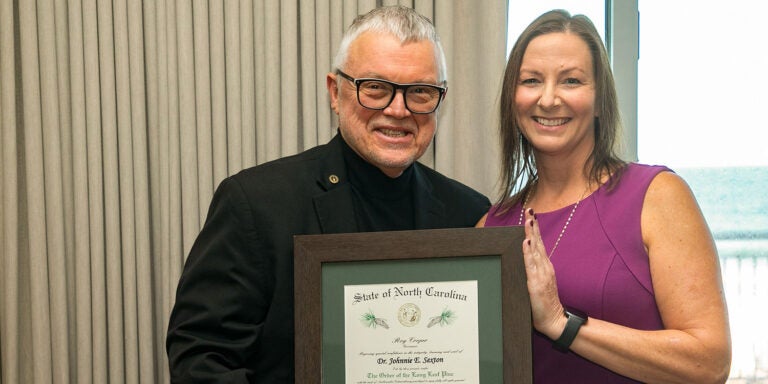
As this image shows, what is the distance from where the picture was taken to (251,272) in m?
2.08

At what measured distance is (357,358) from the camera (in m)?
1.90

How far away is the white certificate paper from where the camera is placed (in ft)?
6.16

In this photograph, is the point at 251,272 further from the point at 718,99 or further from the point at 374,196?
the point at 718,99

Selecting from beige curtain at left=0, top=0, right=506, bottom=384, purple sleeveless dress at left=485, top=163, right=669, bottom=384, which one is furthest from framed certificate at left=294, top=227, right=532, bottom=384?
beige curtain at left=0, top=0, right=506, bottom=384

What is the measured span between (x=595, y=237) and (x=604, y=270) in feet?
0.34

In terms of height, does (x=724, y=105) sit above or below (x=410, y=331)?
above

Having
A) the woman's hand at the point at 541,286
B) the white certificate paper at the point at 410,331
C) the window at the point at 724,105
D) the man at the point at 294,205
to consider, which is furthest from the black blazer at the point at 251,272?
the window at the point at 724,105

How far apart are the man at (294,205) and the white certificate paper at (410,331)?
0.98ft

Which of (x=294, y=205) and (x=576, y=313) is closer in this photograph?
(x=576, y=313)

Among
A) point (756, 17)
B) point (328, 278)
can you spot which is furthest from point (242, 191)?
point (756, 17)

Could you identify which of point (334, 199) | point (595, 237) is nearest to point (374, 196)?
point (334, 199)

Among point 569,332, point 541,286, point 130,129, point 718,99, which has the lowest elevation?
point 569,332

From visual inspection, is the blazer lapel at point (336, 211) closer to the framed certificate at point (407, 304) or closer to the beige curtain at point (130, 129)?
the framed certificate at point (407, 304)

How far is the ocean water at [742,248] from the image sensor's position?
10.5 feet
